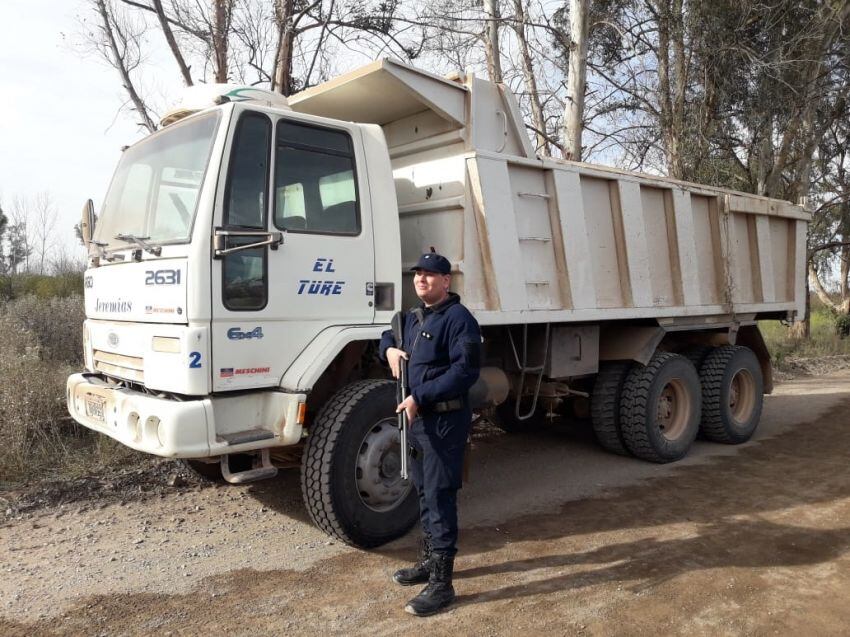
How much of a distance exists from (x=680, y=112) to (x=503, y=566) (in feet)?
35.2

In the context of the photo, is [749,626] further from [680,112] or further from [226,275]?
[680,112]

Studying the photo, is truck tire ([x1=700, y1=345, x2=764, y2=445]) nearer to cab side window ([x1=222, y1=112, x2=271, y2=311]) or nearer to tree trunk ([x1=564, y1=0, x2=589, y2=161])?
tree trunk ([x1=564, y1=0, x2=589, y2=161])

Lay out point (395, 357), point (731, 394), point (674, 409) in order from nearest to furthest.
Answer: point (395, 357) → point (674, 409) → point (731, 394)

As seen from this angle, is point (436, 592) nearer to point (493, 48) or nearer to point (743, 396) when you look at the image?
point (743, 396)

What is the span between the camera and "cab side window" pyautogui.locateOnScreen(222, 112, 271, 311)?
374cm

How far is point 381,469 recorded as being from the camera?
13.7ft

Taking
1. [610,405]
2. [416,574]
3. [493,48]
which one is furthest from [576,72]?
[416,574]

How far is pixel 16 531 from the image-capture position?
14.4 ft

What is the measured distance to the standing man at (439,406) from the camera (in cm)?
332

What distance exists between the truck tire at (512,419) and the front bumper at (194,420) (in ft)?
12.1

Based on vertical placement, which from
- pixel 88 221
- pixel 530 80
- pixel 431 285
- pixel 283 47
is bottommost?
pixel 431 285

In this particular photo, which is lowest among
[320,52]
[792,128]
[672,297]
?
[672,297]

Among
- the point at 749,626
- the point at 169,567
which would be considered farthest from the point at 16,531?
the point at 749,626

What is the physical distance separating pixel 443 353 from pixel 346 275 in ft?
3.54
